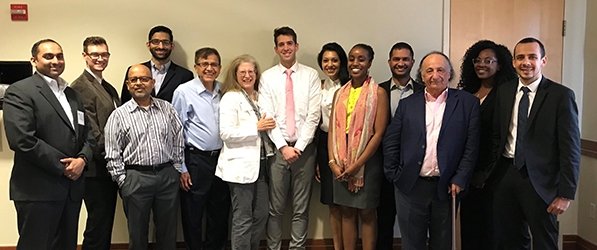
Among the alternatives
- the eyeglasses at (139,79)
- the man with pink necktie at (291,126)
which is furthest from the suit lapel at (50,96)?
the man with pink necktie at (291,126)

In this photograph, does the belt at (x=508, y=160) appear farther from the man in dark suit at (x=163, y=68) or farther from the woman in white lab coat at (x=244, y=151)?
the man in dark suit at (x=163, y=68)

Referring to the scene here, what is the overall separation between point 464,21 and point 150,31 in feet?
8.58

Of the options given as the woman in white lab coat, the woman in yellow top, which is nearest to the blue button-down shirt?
the woman in white lab coat

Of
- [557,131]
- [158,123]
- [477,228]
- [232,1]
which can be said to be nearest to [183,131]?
[158,123]

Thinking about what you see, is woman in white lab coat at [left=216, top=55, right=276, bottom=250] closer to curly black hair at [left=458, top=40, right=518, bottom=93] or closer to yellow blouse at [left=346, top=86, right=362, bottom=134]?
yellow blouse at [left=346, top=86, right=362, bottom=134]

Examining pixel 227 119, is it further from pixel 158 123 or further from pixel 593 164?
pixel 593 164

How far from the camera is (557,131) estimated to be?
2.27 m

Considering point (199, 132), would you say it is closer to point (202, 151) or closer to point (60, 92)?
point (202, 151)

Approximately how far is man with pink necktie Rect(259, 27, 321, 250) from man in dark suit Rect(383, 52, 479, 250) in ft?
2.26

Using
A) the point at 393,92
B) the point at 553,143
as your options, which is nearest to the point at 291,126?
the point at 393,92

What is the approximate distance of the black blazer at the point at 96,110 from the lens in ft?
8.80

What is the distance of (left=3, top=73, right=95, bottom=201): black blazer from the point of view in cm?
220

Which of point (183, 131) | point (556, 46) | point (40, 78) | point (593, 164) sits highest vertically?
point (556, 46)

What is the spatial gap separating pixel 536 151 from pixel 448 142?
49cm
